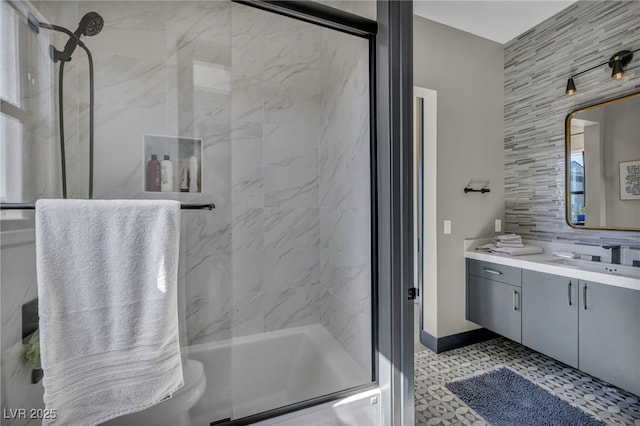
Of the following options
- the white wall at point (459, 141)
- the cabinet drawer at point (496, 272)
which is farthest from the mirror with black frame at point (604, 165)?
the cabinet drawer at point (496, 272)

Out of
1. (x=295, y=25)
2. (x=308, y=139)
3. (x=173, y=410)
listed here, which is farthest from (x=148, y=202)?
(x=295, y=25)

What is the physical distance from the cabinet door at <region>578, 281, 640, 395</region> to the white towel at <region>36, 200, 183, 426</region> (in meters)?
2.24

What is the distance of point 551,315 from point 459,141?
56.1 inches

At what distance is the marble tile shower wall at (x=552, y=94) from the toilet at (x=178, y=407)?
271 cm

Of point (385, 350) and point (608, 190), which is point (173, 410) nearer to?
point (385, 350)

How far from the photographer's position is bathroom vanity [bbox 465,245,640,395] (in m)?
1.56

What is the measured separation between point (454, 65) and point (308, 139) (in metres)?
1.42

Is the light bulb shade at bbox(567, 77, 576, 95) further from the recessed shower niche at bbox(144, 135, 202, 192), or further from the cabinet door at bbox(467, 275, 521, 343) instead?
the recessed shower niche at bbox(144, 135, 202, 192)

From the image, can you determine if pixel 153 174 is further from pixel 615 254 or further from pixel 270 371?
pixel 615 254

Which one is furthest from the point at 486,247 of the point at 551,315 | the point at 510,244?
the point at 551,315

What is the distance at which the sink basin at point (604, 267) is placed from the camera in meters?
1.69

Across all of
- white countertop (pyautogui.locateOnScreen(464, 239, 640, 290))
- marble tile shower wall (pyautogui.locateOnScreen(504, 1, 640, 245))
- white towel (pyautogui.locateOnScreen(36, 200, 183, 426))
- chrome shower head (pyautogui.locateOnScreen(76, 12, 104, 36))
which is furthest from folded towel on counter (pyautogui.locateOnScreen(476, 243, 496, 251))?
chrome shower head (pyautogui.locateOnScreen(76, 12, 104, 36))

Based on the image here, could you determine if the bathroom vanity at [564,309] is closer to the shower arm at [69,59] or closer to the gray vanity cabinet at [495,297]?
the gray vanity cabinet at [495,297]

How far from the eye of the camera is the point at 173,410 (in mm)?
1067
